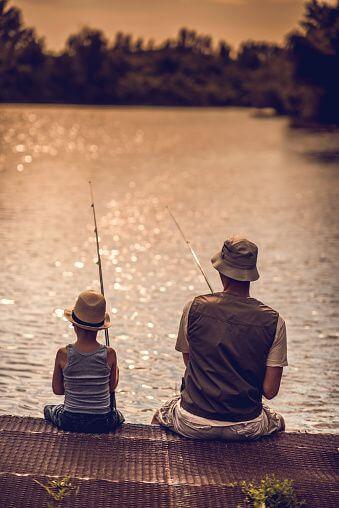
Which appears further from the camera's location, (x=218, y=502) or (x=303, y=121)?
(x=303, y=121)

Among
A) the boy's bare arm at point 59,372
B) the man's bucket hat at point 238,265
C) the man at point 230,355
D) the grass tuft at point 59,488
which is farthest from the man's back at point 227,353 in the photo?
the grass tuft at point 59,488

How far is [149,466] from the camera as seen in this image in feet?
16.6

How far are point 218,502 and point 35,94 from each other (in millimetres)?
157452

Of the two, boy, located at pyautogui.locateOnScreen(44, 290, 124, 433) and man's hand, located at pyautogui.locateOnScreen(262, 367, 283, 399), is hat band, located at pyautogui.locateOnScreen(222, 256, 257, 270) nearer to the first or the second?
man's hand, located at pyautogui.locateOnScreen(262, 367, 283, 399)

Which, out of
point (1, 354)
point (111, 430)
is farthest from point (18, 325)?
point (111, 430)

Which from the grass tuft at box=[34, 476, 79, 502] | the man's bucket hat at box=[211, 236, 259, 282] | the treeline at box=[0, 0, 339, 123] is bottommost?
the treeline at box=[0, 0, 339, 123]

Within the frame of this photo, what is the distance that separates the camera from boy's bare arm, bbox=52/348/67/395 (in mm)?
5543

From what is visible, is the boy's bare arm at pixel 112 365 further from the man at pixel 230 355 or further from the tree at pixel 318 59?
the tree at pixel 318 59

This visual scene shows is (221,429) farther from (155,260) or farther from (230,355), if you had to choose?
(155,260)

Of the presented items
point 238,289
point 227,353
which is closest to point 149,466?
point 227,353

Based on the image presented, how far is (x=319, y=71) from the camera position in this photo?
254 feet

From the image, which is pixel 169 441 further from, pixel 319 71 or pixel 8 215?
pixel 319 71

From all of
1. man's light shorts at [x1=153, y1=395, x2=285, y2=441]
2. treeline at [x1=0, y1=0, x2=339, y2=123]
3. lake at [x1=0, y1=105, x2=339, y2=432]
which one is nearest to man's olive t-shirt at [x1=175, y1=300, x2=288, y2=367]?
man's light shorts at [x1=153, y1=395, x2=285, y2=441]

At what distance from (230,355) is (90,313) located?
70cm
